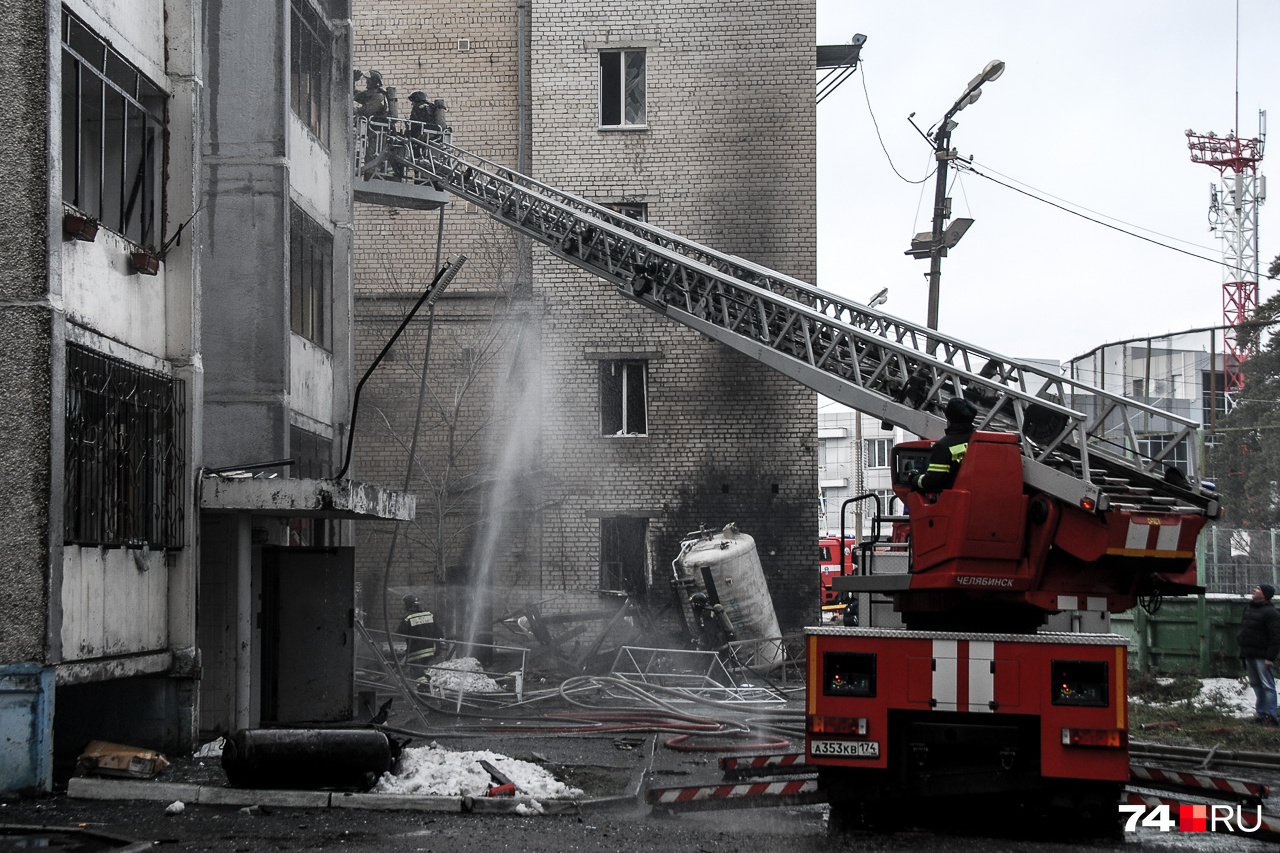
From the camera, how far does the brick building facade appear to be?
73.8 feet

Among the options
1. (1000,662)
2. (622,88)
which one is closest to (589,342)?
(622,88)

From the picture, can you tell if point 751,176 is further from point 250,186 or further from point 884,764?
point 884,764

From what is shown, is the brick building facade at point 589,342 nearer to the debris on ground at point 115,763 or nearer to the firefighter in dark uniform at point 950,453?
the debris on ground at point 115,763

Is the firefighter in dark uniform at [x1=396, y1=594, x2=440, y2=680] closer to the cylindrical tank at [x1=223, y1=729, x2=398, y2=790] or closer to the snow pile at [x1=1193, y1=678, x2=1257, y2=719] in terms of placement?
the cylindrical tank at [x1=223, y1=729, x2=398, y2=790]

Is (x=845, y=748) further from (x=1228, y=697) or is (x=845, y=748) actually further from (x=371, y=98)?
(x=371, y=98)

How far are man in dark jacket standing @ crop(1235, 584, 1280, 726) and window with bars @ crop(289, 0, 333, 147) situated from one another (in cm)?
1302

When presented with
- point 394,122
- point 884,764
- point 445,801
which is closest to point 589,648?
point 394,122

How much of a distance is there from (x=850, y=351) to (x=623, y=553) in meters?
11.0

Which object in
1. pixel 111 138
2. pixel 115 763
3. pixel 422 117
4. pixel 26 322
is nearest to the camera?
pixel 26 322

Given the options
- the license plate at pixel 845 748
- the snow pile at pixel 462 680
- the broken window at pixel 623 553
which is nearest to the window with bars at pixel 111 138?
the snow pile at pixel 462 680

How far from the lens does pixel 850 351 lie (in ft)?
40.6

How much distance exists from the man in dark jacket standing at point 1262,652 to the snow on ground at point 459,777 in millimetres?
8700

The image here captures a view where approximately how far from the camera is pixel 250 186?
13336 mm

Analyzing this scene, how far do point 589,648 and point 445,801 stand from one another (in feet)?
34.1
